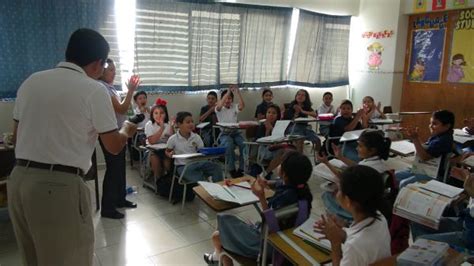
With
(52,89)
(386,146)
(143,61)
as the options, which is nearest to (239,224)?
(52,89)

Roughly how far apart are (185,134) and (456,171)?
8.21ft

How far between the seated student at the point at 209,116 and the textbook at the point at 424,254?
3964 mm

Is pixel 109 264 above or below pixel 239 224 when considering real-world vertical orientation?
below

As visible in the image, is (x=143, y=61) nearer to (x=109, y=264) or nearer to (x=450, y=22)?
(x=109, y=264)

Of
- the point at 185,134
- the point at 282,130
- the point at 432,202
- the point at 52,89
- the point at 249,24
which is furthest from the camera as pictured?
the point at 249,24

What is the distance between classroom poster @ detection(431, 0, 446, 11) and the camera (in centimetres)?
605

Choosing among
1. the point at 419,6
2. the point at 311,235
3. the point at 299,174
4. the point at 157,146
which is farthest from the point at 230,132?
the point at 419,6

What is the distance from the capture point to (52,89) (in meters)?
1.42

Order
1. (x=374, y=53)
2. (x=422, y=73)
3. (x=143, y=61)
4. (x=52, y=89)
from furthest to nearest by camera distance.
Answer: (x=374, y=53) → (x=422, y=73) → (x=143, y=61) → (x=52, y=89)

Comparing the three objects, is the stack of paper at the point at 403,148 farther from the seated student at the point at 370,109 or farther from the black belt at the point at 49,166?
the black belt at the point at 49,166

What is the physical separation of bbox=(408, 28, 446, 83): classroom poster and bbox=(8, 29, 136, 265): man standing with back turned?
6446mm

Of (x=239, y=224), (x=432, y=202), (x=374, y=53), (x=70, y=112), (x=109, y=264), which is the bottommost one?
(x=109, y=264)

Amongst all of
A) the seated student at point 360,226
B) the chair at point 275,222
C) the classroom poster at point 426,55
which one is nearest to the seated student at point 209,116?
the chair at point 275,222

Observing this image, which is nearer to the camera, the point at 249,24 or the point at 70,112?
the point at 70,112
